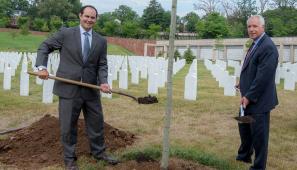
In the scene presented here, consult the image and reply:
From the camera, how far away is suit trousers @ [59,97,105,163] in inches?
218

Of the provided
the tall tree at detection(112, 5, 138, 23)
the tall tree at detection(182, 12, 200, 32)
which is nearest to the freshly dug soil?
the tall tree at detection(182, 12, 200, 32)

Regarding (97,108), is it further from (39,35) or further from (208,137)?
(39,35)

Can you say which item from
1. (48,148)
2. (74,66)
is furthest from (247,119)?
(48,148)

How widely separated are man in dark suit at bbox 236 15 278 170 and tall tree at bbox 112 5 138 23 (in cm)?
10555

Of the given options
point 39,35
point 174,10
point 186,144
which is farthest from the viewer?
point 39,35

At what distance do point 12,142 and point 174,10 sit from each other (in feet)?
10.4

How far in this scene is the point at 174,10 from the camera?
16.5 feet

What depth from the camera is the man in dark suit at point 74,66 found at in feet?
18.0

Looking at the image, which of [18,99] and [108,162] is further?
[18,99]

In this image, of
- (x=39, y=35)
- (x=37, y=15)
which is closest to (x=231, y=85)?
(x=39, y=35)

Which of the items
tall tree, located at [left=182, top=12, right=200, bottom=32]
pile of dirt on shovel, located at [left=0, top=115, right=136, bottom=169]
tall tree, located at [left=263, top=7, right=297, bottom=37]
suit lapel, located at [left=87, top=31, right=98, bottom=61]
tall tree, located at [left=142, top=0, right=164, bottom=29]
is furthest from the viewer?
tall tree, located at [left=182, top=12, right=200, bottom=32]

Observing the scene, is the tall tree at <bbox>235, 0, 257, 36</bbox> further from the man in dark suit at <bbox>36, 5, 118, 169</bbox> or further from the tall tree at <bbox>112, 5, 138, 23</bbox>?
the man in dark suit at <bbox>36, 5, 118, 169</bbox>

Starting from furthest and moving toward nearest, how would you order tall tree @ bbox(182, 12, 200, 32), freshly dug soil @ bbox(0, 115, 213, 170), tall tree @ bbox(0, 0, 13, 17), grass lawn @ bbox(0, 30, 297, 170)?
tall tree @ bbox(182, 12, 200, 32)
tall tree @ bbox(0, 0, 13, 17)
grass lawn @ bbox(0, 30, 297, 170)
freshly dug soil @ bbox(0, 115, 213, 170)

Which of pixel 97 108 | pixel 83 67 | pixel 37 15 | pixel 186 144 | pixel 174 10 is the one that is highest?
pixel 37 15
